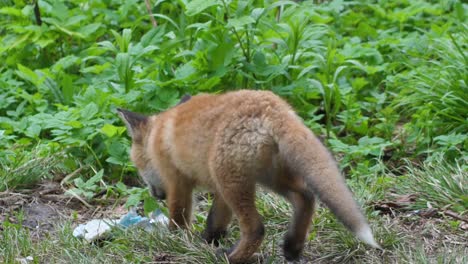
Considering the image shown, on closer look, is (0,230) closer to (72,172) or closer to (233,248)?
(72,172)

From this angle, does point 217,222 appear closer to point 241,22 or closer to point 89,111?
point 241,22

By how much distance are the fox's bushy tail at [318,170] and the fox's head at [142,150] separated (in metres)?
1.57

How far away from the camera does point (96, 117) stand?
8.12 meters

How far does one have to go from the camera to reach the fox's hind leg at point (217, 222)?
6.14m

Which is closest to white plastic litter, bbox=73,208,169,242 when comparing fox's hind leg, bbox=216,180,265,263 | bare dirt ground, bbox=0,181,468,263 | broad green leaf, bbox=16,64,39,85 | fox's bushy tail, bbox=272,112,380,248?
bare dirt ground, bbox=0,181,468,263

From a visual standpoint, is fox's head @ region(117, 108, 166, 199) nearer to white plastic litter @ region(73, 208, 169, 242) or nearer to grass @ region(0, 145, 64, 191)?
white plastic litter @ region(73, 208, 169, 242)

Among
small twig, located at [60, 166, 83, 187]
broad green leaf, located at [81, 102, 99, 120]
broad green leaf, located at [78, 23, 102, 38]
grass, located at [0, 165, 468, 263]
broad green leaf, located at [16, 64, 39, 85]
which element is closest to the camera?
grass, located at [0, 165, 468, 263]

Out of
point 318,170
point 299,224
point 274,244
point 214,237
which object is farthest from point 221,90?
point 318,170

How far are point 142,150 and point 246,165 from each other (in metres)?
1.67

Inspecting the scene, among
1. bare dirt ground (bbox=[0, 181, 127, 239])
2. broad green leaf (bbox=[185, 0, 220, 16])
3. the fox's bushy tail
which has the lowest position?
bare dirt ground (bbox=[0, 181, 127, 239])

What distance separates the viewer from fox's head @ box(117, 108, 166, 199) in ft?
21.9

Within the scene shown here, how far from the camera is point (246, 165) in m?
5.32

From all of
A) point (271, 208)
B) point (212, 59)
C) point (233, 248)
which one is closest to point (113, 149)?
point (212, 59)

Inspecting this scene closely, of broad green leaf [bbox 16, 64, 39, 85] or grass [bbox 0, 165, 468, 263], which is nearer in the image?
grass [bbox 0, 165, 468, 263]
